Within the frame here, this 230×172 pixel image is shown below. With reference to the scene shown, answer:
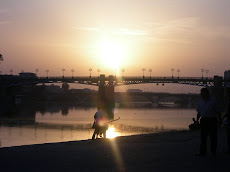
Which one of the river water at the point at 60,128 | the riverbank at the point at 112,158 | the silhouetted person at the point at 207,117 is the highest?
the silhouetted person at the point at 207,117

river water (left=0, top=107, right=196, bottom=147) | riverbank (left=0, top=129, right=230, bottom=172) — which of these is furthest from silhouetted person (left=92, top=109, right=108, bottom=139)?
river water (left=0, top=107, right=196, bottom=147)

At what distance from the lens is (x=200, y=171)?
8539mm

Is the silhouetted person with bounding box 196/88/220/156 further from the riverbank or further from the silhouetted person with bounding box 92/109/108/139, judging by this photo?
the silhouetted person with bounding box 92/109/108/139

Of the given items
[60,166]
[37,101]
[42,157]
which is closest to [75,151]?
[42,157]

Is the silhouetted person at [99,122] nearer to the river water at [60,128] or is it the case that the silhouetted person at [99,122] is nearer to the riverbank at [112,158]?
the riverbank at [112,158]

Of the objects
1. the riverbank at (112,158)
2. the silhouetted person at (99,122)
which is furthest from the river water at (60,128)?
the riverbank at (112,158)

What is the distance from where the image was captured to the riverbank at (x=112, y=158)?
29.5 ft

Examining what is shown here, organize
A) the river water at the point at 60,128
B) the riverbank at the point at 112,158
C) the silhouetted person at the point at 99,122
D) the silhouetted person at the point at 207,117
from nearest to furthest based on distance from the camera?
the riverbank at the point at 112,158
the silhouetted person at the point at 207,117
the silhouetted person at the point at 99,122
the river water at the point at 60,128

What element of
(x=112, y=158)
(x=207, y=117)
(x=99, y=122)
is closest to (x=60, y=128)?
(x=99, y=122)

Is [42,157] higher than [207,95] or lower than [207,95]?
lower

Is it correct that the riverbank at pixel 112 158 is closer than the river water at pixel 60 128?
Yes

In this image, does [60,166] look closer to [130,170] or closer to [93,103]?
[130,170]

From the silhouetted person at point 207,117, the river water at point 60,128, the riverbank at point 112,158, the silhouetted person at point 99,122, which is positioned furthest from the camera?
the river water at point 60,128

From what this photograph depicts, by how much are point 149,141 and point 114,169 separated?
6.38 meters
